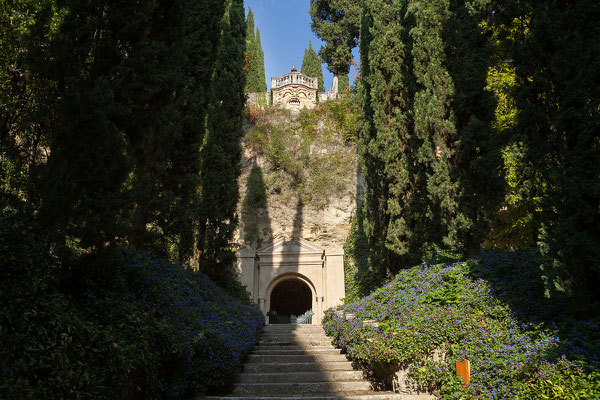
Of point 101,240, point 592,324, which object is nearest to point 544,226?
point 592,324

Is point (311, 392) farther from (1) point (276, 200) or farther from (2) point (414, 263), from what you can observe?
(1) point (276, 200)

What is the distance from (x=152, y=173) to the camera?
7137 millimetres

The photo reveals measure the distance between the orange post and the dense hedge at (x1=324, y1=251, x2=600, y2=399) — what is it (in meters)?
0.09

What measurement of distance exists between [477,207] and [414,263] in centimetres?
247

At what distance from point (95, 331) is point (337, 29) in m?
23.9

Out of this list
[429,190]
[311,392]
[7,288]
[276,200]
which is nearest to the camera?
[7,288]

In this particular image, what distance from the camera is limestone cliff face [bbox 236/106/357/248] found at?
62.7 feet

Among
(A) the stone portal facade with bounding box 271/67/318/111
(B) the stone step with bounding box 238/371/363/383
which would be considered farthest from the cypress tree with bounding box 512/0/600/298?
(A) the stone portal facade with bounding box 271/67/318/111

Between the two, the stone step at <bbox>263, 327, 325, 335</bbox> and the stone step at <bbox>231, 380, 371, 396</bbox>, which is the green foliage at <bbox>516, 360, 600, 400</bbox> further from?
the stone step at <bbox>263, 327, 325, 335</bbox>

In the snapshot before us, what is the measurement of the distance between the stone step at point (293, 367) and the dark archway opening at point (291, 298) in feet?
47.2

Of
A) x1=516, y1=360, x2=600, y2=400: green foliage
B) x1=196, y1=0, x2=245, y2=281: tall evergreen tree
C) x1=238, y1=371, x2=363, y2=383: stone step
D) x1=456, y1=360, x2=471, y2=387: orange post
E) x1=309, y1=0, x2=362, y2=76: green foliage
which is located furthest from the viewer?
x1=309, y1=0, x2=362, y2=76: green foliage

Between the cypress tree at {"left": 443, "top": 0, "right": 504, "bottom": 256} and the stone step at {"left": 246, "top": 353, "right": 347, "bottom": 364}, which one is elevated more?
the cypress tree at {"left": 443, "top": 0, "right": 504, "bottom": 256}

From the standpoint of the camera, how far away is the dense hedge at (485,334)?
4010 millimetres

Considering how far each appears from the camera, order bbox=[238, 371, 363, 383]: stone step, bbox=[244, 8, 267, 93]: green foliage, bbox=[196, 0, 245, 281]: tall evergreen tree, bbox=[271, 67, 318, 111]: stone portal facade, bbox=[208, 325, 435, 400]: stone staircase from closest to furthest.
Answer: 1. bbox=[208, 325, 435, 400]: stone staircase
2. bbox=[238, 371, 363, 383]: stone step
3. bbox=[196, 0, 245, 281]: tall evergreen tree
4. bbox=[271, 67, 318, 111]: stone portal facade
5. bbox=[244, 8, 267, 93]: green foliage
